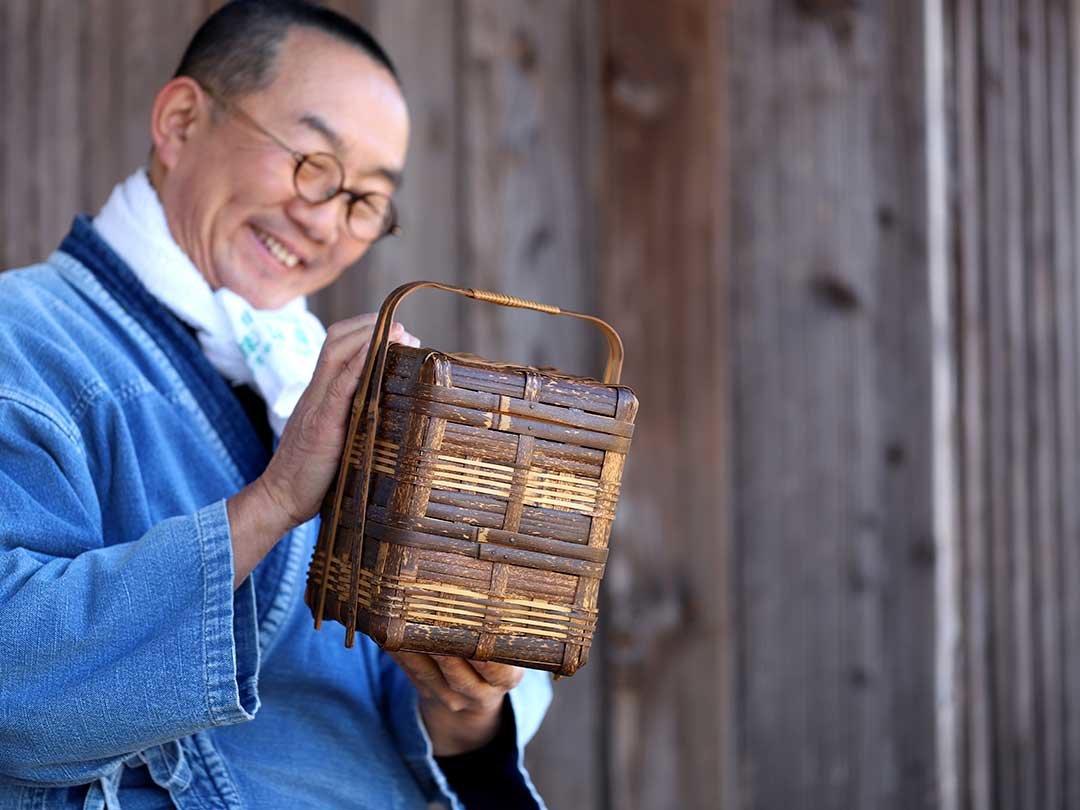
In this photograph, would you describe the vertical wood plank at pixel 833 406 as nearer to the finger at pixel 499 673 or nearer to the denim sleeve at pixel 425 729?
the denim sleeve at pixel 425 729

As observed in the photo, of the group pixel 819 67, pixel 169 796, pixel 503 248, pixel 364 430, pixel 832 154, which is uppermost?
pixel 819 67

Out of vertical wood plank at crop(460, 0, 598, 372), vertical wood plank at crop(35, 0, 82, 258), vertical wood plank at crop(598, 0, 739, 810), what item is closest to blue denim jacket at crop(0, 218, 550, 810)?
vertical wood plank at crop(35, 0, 82, 258)

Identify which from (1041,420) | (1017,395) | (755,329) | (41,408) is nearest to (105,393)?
(41,408)

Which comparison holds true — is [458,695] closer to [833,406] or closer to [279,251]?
[279,251]

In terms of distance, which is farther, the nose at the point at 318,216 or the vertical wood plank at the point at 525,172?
the vertical wood plank at the point at 525,172

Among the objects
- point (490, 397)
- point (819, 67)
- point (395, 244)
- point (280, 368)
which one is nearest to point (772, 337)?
point (819, 67)

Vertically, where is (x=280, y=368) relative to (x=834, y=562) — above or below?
above

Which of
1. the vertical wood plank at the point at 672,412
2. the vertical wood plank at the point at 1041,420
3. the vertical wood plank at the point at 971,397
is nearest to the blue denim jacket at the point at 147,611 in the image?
the vertical wood plank at the point at 672,412

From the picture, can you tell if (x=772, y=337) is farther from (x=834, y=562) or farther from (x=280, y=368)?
(x=280, y=368)

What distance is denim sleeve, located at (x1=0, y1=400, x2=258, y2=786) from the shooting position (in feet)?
3.83

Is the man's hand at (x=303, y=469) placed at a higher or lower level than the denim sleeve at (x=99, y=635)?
higher

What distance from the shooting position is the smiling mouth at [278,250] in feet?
5.37

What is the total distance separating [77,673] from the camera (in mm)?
1175

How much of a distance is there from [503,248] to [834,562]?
853 millimetres
